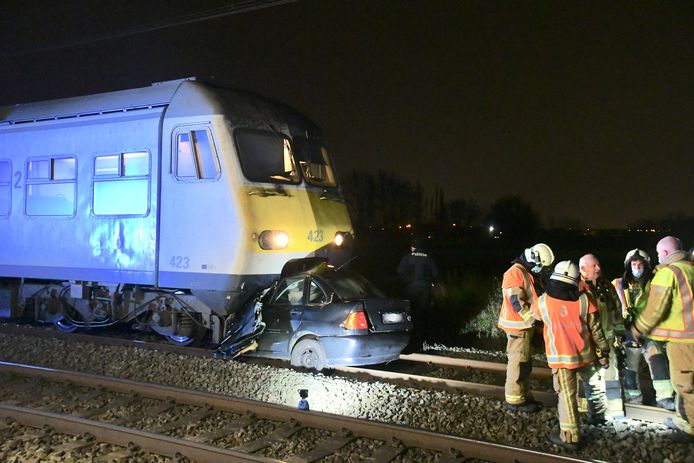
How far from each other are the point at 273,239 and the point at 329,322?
1.62 metres

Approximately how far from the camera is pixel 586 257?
22.6ft

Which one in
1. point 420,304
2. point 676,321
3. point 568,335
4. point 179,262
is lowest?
point 420,304

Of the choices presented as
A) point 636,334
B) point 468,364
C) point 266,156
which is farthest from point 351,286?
point 636,334

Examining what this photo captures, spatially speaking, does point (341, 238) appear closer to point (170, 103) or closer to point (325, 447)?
point (170, 103)

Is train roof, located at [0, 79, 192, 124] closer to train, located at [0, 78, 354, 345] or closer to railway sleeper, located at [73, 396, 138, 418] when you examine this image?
train, located at [0, 78, 354, 345]

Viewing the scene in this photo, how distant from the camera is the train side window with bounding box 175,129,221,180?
882 cm

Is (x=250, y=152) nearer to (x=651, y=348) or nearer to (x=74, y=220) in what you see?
(x=74, y=220)

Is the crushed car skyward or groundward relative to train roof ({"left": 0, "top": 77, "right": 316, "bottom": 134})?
groundward

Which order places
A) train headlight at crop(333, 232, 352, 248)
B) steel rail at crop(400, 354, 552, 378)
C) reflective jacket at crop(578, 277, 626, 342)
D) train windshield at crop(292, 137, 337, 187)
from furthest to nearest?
train headlight at crop(333, 232, 352, 248) < train windshield at crop(292, 137, 337, 187) < steel rail at crop(400, 354, 552, 378) < reflective jacket at crop(578, 277, 626, 342)

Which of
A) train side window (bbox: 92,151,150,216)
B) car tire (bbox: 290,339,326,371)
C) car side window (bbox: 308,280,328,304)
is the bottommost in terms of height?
car tire (bbox: 290,339,326,371)

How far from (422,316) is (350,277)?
3.28 m

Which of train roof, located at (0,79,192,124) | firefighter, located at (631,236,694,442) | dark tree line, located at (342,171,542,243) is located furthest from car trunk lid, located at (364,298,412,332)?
dark tree line, located at (342,171,542,243)

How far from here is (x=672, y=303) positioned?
599 centimetres

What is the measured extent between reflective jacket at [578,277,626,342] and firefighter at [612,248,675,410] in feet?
0.45
